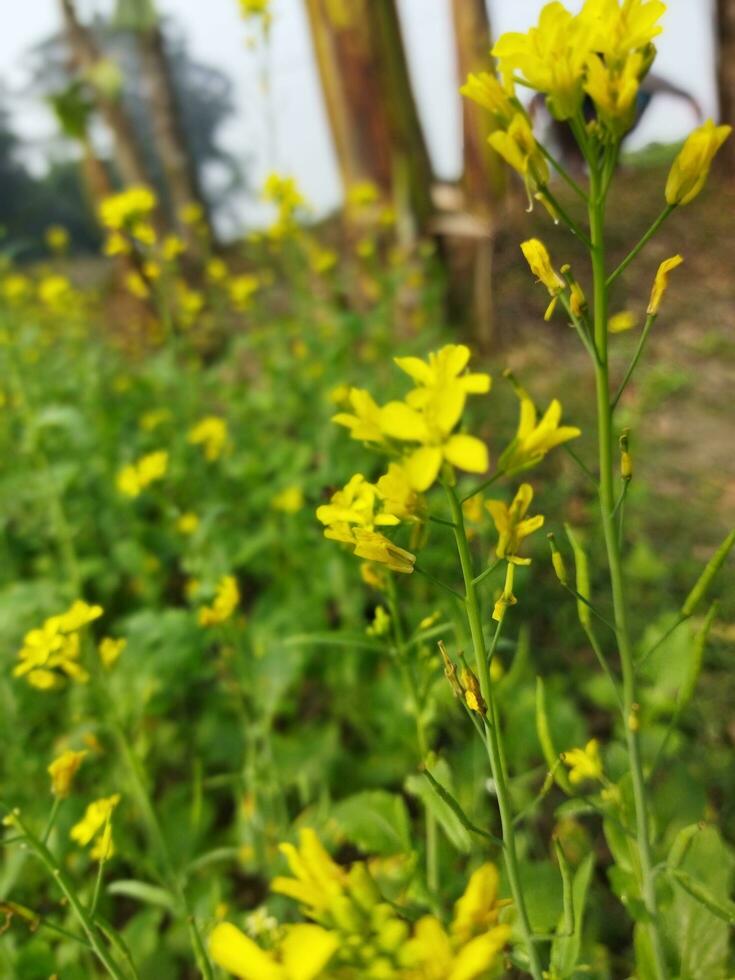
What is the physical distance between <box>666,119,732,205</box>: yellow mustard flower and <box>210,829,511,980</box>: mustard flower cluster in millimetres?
597

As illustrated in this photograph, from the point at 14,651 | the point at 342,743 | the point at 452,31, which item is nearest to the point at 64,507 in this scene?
the point at 14,651

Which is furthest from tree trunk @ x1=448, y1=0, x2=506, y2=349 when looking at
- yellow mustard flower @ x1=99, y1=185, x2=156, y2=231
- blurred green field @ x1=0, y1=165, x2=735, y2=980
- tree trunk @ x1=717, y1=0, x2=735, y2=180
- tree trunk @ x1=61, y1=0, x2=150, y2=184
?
tree trunk @ x1=61, y1=0, x2=150, y2=184

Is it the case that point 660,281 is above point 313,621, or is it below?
above

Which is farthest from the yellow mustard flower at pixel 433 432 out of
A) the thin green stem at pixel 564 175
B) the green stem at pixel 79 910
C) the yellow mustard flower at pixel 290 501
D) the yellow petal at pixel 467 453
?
the yellow mustard flower at pixel 290 501

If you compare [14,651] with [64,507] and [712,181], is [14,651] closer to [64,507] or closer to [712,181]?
[64,507]

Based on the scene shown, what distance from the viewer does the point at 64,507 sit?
2307 millimetres

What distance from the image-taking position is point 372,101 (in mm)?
3232

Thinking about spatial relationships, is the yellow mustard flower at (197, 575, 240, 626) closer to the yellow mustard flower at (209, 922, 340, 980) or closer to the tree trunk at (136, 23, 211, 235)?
the yellow mustard flower at (209, 922, 340, 980)

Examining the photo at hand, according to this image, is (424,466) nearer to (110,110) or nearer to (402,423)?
(402,423)

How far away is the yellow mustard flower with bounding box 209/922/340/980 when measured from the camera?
47 centimetres

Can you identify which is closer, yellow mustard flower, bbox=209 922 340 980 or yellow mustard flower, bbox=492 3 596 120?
yellow mustard flower, bbox=209 922 340 980

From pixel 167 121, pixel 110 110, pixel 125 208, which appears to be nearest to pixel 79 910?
pixel 125 208

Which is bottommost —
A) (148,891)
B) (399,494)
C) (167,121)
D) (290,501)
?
(148,891)

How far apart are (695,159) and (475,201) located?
2.94 m
